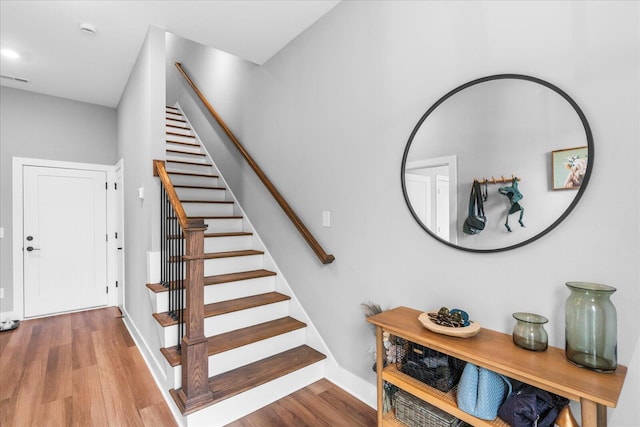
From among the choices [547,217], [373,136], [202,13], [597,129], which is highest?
[202,13]

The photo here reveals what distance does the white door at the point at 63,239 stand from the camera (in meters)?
3.82

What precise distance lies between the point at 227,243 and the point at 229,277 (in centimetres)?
52

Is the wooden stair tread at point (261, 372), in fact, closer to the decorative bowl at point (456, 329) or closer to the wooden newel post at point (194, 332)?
the wooden newel post at point (194, 332)

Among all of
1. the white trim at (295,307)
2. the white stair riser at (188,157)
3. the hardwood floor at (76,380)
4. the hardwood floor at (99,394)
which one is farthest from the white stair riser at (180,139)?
the hardwood floor at (99,394)

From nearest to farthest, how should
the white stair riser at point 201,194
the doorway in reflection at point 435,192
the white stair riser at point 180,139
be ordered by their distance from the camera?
1. the doorway in reflection at point 435,192
2. the white stair riser at point 201,194
3. the white stair riser at point 180,139

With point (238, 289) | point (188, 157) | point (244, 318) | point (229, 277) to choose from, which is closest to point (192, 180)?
point (188, 157)

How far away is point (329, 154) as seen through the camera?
7.62ft

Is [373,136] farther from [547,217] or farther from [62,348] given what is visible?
[62,348]

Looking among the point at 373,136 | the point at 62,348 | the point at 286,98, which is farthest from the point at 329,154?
the point at 62,348

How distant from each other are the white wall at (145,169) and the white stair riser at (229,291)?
0.25m

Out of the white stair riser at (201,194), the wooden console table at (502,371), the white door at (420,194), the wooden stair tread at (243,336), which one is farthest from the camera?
the white stair riser at (201,194)

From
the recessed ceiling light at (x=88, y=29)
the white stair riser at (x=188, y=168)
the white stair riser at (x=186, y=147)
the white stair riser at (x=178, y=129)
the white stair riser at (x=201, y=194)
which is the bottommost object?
the white stair riser at (x=201, y=194)

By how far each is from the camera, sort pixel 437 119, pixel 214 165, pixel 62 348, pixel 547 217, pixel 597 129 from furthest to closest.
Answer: pixel 214 165 < pixel 62 348 < pixel 437 119 < pixel 547 217 < pixel 597 129

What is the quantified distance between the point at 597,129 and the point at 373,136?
3.58 ft
